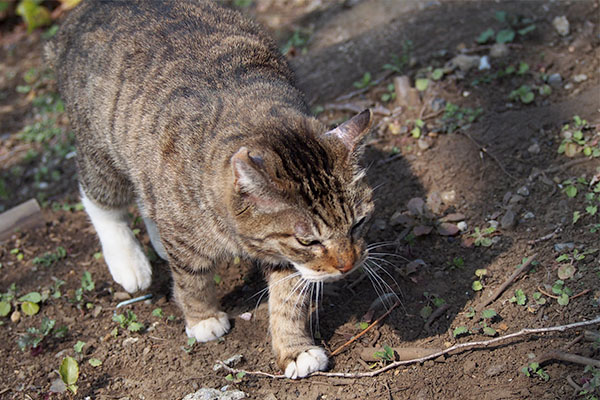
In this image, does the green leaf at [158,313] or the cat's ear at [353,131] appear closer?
the cat's ear at [353,131]

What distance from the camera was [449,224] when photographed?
161 inches

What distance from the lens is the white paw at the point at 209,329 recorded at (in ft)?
12.3

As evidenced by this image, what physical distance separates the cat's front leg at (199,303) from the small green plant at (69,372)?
0.67m

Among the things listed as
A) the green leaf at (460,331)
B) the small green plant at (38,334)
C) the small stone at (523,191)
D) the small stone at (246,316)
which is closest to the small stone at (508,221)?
the small stone at (523,191)

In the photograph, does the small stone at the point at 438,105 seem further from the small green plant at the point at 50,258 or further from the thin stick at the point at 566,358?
the small green plant at the point at 50,258

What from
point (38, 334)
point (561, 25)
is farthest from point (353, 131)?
point (561, 25)

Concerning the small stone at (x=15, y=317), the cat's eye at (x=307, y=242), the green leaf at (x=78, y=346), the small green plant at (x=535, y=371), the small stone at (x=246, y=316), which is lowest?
the small green plant at (x=535, y=371)

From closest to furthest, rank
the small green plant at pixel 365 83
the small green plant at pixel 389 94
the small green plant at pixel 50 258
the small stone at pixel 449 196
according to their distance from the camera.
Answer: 1. the small stone at pixel 449 196
2. the small green plant at pixel 50 258
3. the small green plant at pixel 389 94
4. the small green plant at pixel 365 83

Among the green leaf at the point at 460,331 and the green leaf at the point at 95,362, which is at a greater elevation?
the green leaf at the point at 95,362

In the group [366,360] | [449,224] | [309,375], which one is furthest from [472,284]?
[309,375]

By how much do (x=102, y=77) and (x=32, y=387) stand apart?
6.16 ft

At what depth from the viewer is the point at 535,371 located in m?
2.98

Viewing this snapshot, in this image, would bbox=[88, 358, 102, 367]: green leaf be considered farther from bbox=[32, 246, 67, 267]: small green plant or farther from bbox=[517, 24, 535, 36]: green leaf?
bbox=[517, 24, 535, 36]: green leaf

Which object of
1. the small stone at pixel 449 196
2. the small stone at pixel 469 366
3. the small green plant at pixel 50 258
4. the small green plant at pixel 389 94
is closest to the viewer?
the small stone at pixel 469 366
